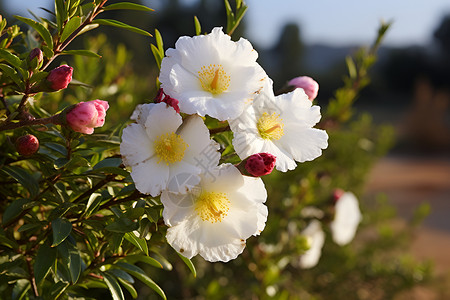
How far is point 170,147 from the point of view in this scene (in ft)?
1.56

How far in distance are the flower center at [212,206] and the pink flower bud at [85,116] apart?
126 millimetres

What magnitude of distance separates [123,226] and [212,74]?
0.60 feet

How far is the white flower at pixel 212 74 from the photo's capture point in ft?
1.52

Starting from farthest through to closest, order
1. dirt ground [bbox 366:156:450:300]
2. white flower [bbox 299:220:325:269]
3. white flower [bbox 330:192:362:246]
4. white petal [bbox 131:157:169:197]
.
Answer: dirt ground [bbox 366:156:450:300] < white flower [bbox 299:220:325:269] < white flower [bbox 330:192:362:246] < white petal [bbox 131:157:169:197]

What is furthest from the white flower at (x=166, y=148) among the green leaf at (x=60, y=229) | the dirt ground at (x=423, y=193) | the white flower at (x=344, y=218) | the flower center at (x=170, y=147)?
the dirt ground at (x=423, y=193)

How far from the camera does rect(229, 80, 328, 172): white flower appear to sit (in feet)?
1.55

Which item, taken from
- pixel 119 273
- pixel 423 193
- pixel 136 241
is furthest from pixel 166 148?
pixel 423 193

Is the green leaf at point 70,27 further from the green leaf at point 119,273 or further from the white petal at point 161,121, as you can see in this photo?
the green leaf at point 119,273

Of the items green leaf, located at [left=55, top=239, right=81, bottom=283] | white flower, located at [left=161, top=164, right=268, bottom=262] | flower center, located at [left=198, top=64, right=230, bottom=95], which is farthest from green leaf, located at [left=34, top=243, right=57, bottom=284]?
flower center, located at [left=198, top=64, right=230, bottom=95]

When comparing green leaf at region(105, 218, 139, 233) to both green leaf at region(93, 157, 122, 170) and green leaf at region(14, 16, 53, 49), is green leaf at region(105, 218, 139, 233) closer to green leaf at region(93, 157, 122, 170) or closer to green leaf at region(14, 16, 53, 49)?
green leaf at region(93, 157, 122, 170)

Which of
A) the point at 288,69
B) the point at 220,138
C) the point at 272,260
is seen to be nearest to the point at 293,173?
the point at 272,260

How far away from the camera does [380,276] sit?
1877mm

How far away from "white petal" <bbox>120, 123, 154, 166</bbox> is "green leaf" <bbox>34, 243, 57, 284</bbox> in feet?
0.50

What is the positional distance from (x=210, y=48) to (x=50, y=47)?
7.0 inches
